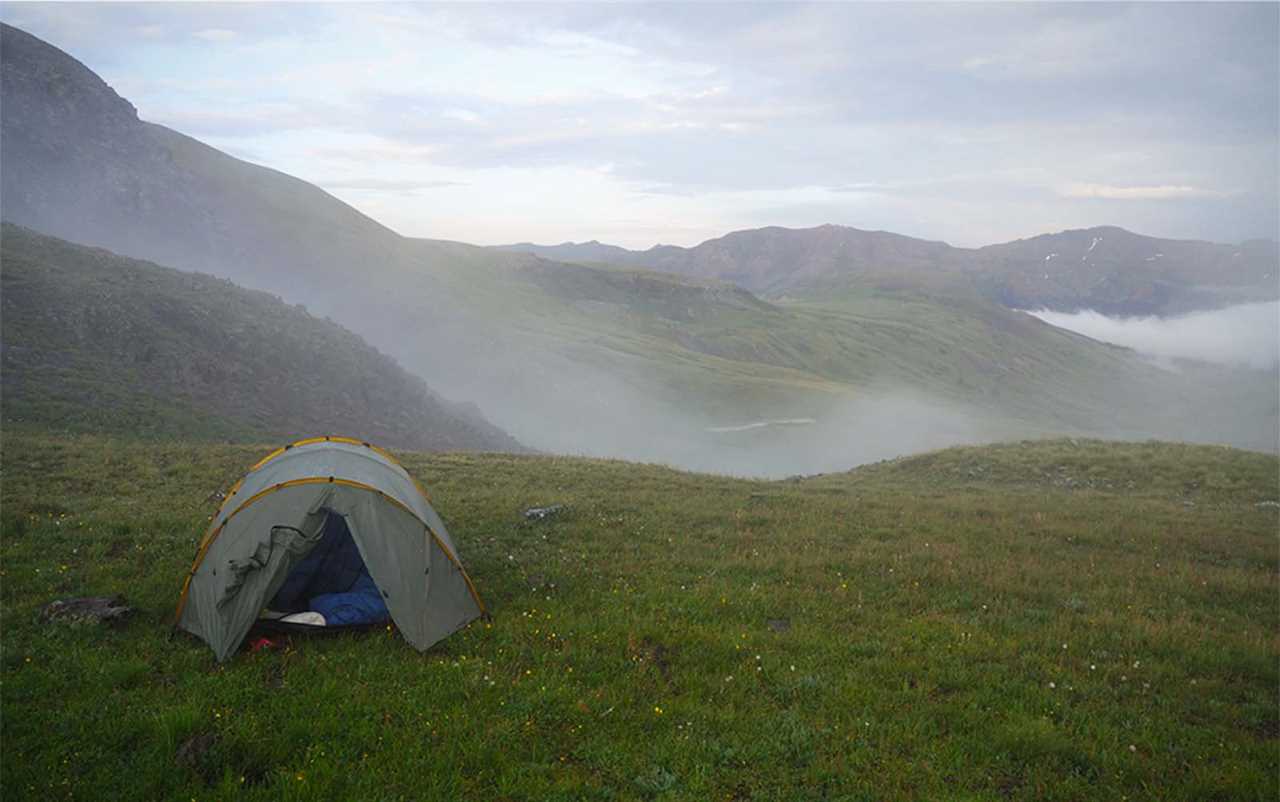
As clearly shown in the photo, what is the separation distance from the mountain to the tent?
74.0 feet

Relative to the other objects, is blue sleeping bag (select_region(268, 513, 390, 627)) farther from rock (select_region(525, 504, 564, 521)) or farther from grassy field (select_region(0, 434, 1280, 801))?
rock (select_region(525, 504, 564, 521))

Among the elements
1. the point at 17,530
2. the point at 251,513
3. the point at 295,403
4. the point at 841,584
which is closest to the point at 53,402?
the point at 295,403

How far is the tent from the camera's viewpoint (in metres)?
10.4

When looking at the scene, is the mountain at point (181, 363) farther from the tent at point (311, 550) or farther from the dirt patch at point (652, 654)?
the dirt patch at point (652, 654)

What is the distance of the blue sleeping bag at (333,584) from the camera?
36.5 feet

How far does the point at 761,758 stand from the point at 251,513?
8.34 metres

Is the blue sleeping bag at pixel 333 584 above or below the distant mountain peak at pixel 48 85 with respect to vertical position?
below

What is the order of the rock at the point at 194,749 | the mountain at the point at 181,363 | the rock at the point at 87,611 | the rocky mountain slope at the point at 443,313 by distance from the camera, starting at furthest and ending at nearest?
1. the rocky mountain slope at the point at 443,313
2. the mountain at the point at 181,363
3. the rock at the point at 87,611
4. the rock at the point at 194,749

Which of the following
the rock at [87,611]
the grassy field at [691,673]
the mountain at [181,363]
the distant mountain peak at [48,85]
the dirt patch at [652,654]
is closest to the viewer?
the grassy field at [691,673]

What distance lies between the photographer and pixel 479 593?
498 inches

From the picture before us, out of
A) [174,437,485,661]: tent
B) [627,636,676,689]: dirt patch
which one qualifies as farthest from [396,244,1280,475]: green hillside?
[627,636,676,689]: dirt patch

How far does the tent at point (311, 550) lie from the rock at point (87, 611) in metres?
0.87

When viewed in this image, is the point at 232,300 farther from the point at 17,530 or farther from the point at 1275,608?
the point at 1275,608

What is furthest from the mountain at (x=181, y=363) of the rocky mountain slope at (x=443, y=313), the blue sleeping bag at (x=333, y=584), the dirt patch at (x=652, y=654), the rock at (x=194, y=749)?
the dirt patch at (x=652, y=654)
